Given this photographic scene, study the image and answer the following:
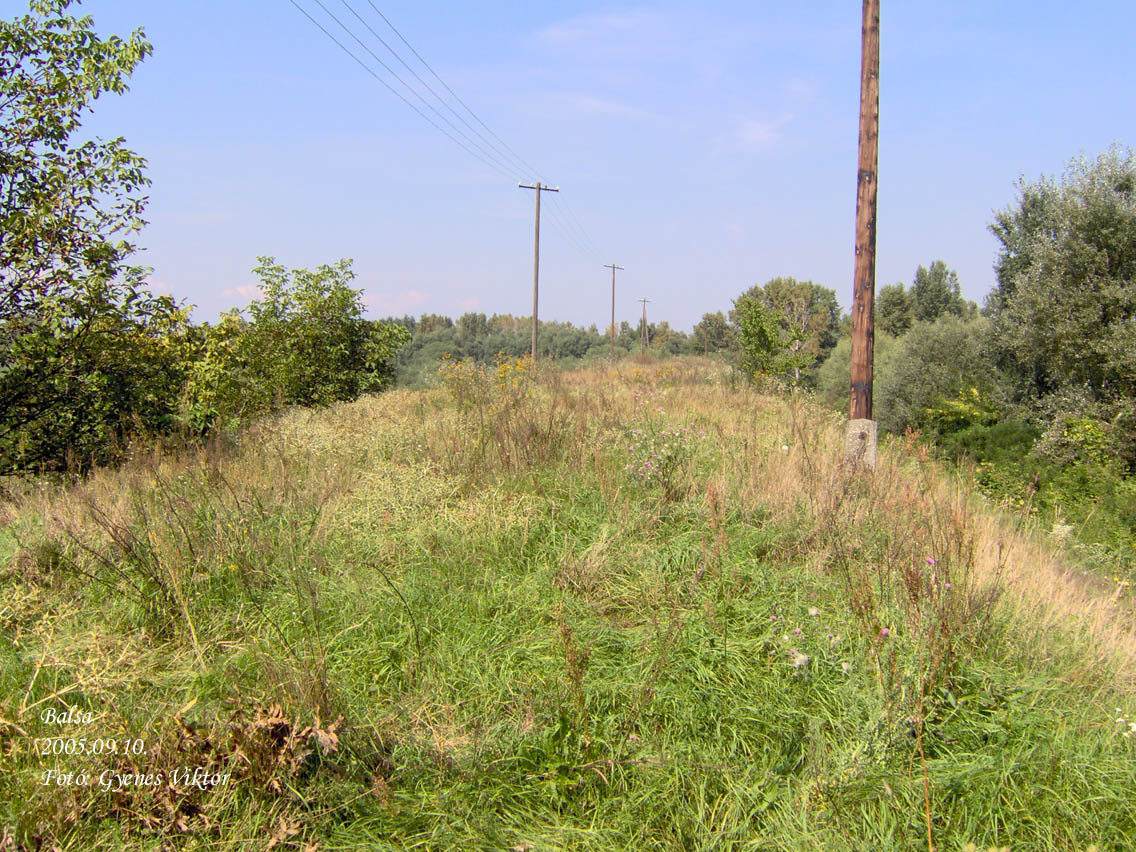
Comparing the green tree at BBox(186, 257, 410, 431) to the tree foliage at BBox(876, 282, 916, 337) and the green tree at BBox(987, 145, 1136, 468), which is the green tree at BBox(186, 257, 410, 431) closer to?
the green tree at BBox(987, 145, 1136, 468)

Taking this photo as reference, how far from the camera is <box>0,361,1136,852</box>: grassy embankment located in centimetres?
232

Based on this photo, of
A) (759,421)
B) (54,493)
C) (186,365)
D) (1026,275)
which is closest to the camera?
(54,493)

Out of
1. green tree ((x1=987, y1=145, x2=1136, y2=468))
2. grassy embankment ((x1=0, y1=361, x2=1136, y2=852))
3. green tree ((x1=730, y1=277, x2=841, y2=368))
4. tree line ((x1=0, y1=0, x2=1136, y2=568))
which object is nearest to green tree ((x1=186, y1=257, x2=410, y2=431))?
tree line ((x1=0, y1=0, x2=1136, y2=568))

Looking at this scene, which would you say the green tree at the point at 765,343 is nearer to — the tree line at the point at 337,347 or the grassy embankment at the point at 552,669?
the tree line at the point at 337,347

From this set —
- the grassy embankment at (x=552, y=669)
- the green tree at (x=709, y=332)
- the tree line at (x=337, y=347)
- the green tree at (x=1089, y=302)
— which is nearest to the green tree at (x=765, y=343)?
the tree line at (x=337, y=347)

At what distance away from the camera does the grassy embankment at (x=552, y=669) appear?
7.61 ft

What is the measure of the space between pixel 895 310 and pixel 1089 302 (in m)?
36.9

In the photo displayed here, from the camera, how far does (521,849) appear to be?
7.25 feet

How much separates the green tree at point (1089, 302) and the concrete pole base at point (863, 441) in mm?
12440

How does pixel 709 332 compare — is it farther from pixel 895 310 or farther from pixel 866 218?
pixel 866 218

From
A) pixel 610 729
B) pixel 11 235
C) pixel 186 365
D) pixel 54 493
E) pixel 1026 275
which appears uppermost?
pixel 1026 275

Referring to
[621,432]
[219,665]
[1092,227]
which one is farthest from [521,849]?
[1092,227]

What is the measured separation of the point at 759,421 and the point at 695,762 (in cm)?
657

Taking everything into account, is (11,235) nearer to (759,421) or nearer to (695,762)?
(695,762)
